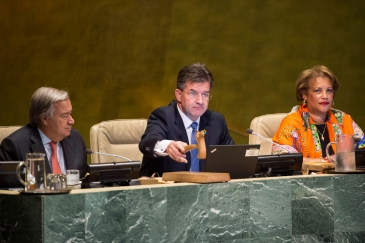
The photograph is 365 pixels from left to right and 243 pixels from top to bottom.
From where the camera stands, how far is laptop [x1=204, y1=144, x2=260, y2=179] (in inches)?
120

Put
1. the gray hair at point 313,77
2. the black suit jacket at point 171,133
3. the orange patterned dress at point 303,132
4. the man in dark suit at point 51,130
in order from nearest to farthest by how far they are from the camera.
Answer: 1. the man in dark suit at point 51,130
2. the black suit jacket at point 171,133
3. the orange patterned dress at point 303,132
4. the gray hair at point 313,77

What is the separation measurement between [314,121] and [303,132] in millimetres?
144

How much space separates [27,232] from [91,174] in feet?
1.61

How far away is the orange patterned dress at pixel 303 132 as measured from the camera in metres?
4.22

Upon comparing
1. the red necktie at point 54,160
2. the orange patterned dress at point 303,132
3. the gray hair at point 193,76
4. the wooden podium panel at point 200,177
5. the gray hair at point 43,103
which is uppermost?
the gray hair at point 193,76

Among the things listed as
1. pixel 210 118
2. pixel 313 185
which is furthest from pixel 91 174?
pixel 210 118

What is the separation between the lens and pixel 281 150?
13.4 feet

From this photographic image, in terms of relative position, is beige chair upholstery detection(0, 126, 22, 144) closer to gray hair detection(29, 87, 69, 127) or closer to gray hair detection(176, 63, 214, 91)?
gray hair detection(29, 87, 69, 127)

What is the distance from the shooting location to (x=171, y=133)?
382 cm

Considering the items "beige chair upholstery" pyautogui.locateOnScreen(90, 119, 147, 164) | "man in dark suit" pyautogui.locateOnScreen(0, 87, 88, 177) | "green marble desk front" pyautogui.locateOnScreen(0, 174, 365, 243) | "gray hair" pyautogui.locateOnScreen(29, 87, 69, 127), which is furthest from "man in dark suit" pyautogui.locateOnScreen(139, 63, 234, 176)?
"green marble desk front" pyautogui.locateOnScreen(0, 174, 365, 243)

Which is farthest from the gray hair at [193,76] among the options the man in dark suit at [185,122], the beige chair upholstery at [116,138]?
the beige chair upholstery at [116,138]

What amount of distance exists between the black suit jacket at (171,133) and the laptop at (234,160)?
623 mm

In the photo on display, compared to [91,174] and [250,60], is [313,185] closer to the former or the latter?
[91,174]

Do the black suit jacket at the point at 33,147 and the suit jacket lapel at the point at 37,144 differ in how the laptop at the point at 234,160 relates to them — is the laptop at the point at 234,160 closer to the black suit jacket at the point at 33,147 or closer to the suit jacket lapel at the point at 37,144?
the black suit jacket at the point at 33,147
